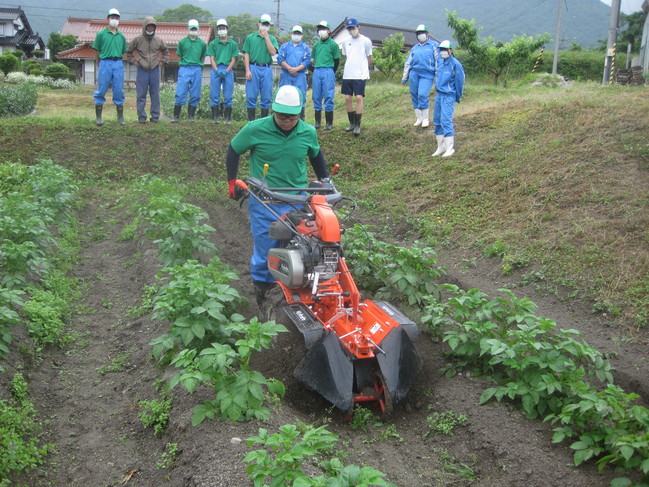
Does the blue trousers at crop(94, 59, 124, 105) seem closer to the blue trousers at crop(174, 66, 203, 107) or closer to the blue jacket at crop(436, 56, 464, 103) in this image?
the blue trousers at crop(174, 66, 203, 107)

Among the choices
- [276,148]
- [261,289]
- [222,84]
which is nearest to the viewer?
[276,148]

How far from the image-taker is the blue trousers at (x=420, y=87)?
38.7ft

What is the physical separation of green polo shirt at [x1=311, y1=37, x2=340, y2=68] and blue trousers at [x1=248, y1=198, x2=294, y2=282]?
7.37m

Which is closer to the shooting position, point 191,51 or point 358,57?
point 358,57

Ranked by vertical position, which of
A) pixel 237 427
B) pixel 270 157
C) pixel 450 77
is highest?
pixel 450 77

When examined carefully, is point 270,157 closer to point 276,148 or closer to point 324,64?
point 276,148

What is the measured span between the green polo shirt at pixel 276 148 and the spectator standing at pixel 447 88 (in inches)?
223

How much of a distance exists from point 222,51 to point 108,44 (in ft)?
7.41

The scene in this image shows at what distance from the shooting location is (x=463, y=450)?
3.95m

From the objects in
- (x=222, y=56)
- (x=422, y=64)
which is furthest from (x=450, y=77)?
(x=222, y=56)

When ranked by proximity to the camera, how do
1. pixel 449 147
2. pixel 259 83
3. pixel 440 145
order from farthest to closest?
pixel 259 83 < pixel 440 145 < pixel 449 147

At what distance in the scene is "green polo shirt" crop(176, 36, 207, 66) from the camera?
41.8ft

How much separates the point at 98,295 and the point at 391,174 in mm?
6068

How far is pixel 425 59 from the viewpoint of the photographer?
1166 centimetres
